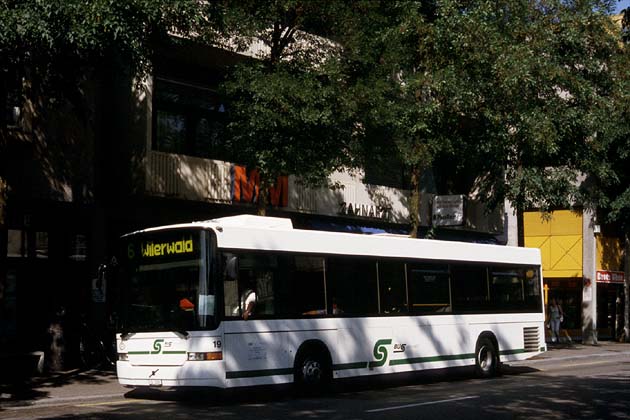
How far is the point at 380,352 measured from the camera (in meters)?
18.0

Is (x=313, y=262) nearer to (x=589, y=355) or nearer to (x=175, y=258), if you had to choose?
(x=175, y=258)

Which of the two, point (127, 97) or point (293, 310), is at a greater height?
point (127, 97)

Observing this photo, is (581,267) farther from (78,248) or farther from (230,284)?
(230,284)

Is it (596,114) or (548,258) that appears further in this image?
(548,258)

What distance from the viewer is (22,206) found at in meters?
21.5

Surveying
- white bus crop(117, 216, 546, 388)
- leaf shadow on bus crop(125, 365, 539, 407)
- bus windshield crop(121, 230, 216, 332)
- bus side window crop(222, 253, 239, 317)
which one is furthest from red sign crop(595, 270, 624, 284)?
bus windshield crop(121, 230, 216, 332)

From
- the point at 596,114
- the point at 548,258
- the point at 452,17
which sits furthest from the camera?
the point at 548,258

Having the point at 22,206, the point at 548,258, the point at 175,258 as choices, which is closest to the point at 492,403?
the point at 175,258

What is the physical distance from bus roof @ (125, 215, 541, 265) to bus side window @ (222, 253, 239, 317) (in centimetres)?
25

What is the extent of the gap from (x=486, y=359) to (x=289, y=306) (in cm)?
672

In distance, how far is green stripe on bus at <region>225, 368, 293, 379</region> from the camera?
14.9m

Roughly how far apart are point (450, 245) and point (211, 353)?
7426 millimetres

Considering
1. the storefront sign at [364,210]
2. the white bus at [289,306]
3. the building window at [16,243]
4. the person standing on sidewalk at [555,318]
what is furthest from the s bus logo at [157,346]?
the person standing on sidewalk at [555,318]

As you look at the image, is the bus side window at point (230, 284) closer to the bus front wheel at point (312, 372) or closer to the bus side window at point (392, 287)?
the bus front wheel at point (312, 372)
